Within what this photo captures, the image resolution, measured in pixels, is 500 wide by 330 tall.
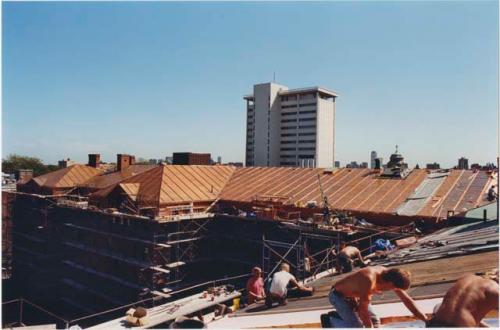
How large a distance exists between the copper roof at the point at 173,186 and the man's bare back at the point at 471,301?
67.0 ft

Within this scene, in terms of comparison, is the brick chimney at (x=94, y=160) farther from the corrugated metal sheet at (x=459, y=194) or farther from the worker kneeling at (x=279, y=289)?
the worker kneeling at (x=279, y=289)

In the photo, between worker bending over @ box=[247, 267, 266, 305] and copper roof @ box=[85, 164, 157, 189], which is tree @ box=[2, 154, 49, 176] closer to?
copper roof @ box=[85, 164, 157, 189]

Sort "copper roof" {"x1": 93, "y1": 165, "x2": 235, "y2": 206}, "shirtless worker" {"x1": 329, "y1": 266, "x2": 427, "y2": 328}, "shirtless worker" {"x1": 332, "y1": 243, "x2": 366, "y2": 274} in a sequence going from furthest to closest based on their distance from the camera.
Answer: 1. "copper roof" {"x1": 93, "y1": 165, "x2": 235, "y2": 206}
2. "shirtless worker" {"x1": 332, "y1": 243, "x2": 366, "y2": 274}
3. "shirtless worker" {"x1": 329, "y1": 266, "x2": 427, "y2": 328}

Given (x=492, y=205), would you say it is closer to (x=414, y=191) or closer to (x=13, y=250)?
(x=414, y=191)

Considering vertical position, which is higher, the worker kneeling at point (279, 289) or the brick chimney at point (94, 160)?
the brick chimney at point (94, 160)

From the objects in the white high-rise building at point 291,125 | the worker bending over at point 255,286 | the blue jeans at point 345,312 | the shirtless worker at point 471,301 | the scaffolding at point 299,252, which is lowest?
the scaffolding at point 299,252

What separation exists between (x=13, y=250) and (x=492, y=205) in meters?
37.5

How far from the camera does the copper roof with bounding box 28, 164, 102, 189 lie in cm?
Answer: 3316

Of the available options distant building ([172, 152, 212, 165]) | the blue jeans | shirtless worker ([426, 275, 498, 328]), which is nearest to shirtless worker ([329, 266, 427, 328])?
the blue jeans

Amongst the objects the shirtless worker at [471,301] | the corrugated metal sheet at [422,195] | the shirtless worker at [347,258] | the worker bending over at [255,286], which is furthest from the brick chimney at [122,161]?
the shirtless worker at [471,301]

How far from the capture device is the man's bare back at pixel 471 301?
491cm

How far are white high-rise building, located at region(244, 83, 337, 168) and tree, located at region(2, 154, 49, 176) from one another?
49.7 metres

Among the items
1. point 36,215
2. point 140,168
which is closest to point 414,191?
point 140,168

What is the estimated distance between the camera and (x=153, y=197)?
80.4 ft
